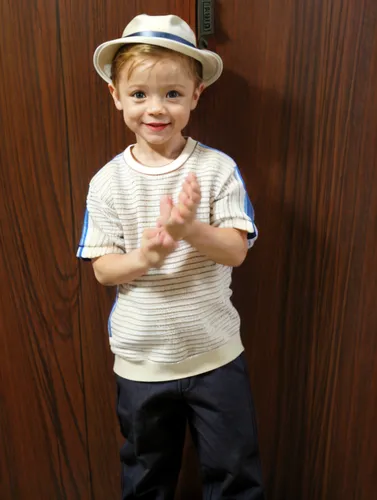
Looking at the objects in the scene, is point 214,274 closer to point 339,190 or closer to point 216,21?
point 339,190

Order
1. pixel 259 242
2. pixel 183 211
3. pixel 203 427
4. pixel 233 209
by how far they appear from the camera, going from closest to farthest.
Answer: pixel 183 211
pixel 233 209
pixel 203 427
pixel 259 242

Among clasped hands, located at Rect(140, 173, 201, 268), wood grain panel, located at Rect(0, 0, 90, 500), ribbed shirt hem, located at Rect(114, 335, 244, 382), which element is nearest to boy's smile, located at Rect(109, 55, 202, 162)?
clasped hands, located at Rect(140, 173, 201, 268)

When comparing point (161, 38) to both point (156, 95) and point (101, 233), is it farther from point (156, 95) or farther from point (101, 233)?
point (101, 233)

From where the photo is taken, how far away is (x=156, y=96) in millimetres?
900

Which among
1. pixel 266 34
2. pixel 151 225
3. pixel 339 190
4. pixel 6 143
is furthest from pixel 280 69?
pixel 6 143

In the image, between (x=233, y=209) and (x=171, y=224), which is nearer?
(x=171, y=224)

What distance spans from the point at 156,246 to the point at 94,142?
365mm

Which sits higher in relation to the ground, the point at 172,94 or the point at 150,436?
the point at 172,94

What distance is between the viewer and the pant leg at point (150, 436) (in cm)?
103

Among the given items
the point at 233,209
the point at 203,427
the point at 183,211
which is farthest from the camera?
the point at 203,427

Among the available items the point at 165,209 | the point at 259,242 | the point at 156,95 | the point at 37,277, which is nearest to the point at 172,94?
the point at 156,95

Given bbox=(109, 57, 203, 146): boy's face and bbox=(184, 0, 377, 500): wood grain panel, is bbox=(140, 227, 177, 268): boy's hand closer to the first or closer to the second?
bbox=(109, 57, 203, 146): boy's face

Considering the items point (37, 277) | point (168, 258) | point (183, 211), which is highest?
point (183, 211)

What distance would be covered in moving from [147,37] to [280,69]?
30cm
